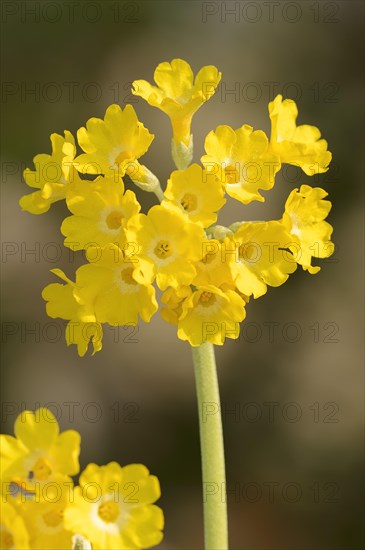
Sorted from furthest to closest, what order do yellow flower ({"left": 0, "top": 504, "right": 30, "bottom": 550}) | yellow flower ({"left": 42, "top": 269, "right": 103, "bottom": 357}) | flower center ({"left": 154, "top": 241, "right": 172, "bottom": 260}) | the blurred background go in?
the blurred background → yellow flower ({"left": 42, "top": 269, "right": 103, "bottom": 357}) → flower center ({"left": 154, "top": 241, "right": 172, "bottom": 260}) → yellow flower ({"left": 0, "top": 504, "right": 30, "bottom": 550})

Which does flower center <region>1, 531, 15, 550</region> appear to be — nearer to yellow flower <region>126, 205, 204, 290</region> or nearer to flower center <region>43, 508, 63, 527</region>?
flower center <region>43, 508, 63, 527</region>

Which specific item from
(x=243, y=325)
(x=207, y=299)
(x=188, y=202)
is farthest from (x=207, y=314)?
(x=243, y=325)

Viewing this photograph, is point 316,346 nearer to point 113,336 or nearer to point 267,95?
point 113,336

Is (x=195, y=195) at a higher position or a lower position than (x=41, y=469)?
higher

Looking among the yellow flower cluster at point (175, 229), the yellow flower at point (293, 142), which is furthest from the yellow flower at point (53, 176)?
the yellow flower at point (293, 142)

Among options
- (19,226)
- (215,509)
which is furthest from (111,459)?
(215,509)

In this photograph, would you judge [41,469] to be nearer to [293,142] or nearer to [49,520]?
[49,520]

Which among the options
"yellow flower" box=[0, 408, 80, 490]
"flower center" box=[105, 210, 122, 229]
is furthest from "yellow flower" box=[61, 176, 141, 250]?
"yellow flower" box=[0, 408, 80, 490]
